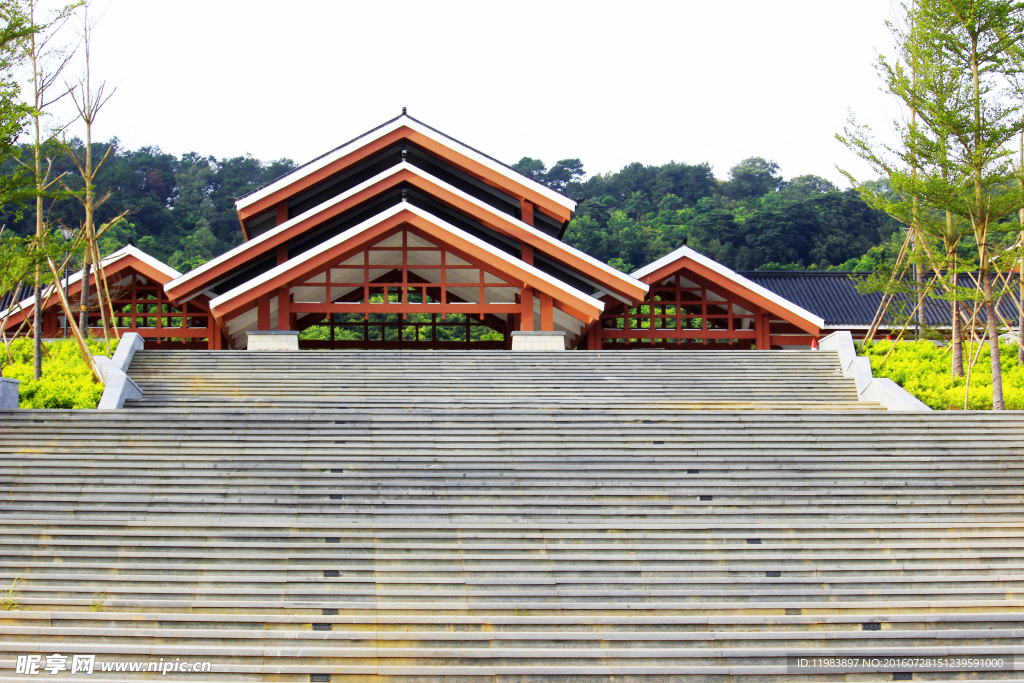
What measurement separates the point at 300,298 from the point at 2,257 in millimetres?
9857

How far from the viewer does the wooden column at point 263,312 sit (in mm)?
20438

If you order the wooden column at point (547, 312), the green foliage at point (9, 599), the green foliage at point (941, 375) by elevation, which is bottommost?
the green foliage at point (9, 599)

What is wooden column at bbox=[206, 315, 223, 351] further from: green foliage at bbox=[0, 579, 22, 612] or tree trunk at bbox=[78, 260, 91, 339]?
green foliage at bbox=[0, 579, 22, 612]

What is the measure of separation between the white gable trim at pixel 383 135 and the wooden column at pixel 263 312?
9.93 feet

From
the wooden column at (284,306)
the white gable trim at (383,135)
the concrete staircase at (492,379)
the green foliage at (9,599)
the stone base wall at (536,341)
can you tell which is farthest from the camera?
the white gable trim at (383,135)

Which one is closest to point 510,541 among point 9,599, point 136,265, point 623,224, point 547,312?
point 9,599

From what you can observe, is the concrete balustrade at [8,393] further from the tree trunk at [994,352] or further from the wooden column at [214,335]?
the tree trunk at [994,352]

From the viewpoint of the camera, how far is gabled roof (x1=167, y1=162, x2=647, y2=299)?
2044cm

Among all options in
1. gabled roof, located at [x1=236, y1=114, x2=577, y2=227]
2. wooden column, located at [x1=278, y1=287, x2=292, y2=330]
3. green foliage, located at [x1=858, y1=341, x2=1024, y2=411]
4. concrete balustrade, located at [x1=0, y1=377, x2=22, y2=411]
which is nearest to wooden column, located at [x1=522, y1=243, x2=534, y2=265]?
gabled roof, located at [x1=236, y1=114, x2=577, y2=227]

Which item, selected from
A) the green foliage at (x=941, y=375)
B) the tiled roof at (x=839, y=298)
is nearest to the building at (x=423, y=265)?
the green foliage at (x=941, y=375)

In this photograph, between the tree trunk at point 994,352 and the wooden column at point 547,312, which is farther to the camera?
the wooden column at point 547,312

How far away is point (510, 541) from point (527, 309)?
37.7ft

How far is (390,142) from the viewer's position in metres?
22.1

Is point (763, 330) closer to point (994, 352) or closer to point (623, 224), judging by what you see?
point (994, 352)
